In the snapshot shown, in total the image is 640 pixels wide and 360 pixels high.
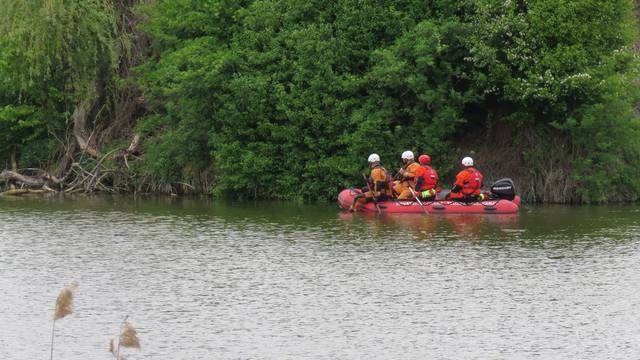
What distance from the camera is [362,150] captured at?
31.5 metres

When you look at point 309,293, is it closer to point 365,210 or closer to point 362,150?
point 365,210

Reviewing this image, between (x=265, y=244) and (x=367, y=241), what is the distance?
2.04 metres

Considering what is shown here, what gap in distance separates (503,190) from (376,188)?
10.0 feet

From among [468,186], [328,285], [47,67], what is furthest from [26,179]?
[328,285]

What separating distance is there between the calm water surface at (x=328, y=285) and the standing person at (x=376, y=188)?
4.06 feet

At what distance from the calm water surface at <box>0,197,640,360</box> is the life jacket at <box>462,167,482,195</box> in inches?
37.5

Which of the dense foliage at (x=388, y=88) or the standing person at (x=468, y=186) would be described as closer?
the standing person at (x=468, y=186)

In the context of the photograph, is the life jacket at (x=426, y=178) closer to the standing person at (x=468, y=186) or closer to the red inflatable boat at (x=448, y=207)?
the red inflatable boat at (x=448, y=207)

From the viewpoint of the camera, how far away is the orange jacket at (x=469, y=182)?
93.9ft

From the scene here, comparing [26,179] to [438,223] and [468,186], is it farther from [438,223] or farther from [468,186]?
[438,223]

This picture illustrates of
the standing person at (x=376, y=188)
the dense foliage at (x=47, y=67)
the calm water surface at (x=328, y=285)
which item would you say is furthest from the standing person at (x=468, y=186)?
the dense foliage at (x=47, y=67)

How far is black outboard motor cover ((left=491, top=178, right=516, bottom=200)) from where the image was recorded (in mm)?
28688

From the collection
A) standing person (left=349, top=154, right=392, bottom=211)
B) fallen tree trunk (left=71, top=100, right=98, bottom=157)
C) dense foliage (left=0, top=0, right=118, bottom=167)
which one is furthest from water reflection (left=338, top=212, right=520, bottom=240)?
fallen tree trunk (left=71, top=100, right=98, bottom=157)

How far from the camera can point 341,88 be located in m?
32.2
